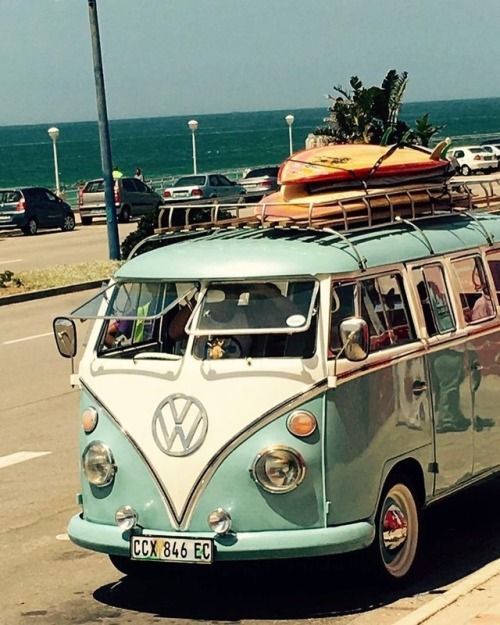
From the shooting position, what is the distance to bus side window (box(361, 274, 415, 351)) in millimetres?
8805

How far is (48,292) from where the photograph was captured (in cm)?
2759

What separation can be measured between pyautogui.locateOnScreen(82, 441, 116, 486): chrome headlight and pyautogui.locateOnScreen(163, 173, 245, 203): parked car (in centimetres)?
4155

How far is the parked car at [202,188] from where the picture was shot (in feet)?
167

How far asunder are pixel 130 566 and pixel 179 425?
4.08ft

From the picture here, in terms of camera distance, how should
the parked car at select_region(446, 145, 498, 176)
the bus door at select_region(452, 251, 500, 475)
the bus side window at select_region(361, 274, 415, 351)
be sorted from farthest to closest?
the parked car at select_region(446, 145, 498, 176) < the bus door at select_region(452, 251, 500, 475) < the bus side window at select_region(361, 274, 415, 351)

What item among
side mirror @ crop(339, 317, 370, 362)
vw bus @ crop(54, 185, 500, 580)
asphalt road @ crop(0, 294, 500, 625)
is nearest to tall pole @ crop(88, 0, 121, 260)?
asphalt road @ crop(0, 294, 500, 625)

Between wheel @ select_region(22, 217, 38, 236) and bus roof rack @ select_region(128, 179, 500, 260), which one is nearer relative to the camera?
bus roof rack @ select_region(128, 179, 500, 260)

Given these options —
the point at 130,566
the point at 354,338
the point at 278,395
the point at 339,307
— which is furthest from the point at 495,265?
the point at 130,566

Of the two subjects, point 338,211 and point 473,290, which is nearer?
point 338,211

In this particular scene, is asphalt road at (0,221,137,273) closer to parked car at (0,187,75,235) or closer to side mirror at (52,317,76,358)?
parked car at (0,187,75,235)

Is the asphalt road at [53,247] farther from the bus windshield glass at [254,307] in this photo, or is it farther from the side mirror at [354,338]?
the side mirror at [354,338]

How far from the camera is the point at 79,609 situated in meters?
8.66

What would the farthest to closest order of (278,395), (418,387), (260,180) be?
(260,180)
(418,387)
(278,395)

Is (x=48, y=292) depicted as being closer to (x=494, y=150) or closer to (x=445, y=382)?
(x=445, y=382)
